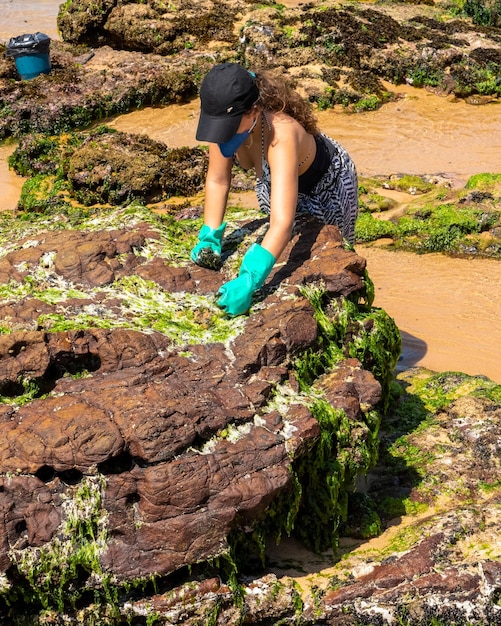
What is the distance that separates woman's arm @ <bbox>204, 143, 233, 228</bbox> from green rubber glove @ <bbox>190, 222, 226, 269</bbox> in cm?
5

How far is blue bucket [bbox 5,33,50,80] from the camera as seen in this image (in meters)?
12.6

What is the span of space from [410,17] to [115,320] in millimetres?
13278

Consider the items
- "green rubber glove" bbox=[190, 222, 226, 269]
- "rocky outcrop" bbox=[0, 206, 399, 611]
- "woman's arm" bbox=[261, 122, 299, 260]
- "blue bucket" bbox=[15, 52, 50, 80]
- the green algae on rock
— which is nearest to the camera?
"rocky outcrop" bbox=[0, 206, 399, 611]

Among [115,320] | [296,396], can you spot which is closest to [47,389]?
[115,320]

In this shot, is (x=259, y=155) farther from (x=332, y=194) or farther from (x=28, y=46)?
(x=28, y=46)

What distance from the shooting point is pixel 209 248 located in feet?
14.7

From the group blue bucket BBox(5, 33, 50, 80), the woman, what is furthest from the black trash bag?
the woman

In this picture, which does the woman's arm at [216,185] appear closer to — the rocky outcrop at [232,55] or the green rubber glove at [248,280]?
the green rubber glove at [248,280]

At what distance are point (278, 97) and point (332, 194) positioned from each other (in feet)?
2.97

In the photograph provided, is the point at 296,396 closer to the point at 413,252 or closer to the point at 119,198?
the point at 413,252

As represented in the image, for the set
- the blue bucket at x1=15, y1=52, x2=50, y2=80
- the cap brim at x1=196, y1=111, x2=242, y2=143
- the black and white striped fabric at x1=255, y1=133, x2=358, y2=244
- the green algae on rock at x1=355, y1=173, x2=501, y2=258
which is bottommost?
the green algae on rock at x1=355, y1=173, x2=501, y2=258

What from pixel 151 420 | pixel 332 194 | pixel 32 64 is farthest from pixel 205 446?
pixel 32 64

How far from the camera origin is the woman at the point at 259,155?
12.8 feet

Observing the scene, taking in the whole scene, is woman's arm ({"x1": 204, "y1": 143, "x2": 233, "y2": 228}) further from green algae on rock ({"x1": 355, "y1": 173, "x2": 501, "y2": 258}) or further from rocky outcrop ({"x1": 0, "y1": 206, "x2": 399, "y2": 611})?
green algae on rock ({"x1": 355, "y1": 173, "x2": 501, "y2": 258})
